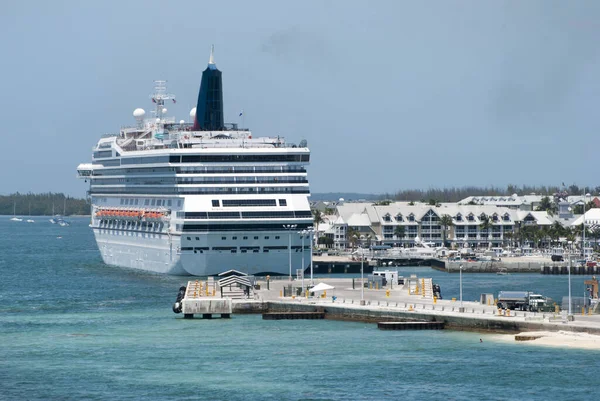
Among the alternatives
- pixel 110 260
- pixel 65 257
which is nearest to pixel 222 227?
pixel 110 260

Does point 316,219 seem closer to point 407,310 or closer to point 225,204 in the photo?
point 225,204

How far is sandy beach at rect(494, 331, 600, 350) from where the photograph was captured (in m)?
61.3

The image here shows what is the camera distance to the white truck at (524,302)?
73.8m

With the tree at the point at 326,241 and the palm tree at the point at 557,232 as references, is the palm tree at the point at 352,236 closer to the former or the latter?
the tree at the point at 326,241

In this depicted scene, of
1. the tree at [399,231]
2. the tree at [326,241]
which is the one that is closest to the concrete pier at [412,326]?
the tree at [326,241]

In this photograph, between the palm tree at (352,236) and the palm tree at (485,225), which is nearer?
the palm tree at (352,236)

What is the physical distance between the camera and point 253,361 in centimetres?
6059

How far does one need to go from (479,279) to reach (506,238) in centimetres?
5992

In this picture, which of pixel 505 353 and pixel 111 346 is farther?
pixel 111 346

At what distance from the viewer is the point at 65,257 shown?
150 metres

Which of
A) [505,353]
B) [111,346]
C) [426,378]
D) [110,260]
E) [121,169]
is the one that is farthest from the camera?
[110,260]

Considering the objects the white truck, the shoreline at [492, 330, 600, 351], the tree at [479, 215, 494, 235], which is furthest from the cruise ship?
the tree at [479, 215, 494, 235]

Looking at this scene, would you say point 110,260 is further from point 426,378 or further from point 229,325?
point 426,378

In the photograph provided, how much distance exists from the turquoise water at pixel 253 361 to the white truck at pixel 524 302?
25.0 feet
